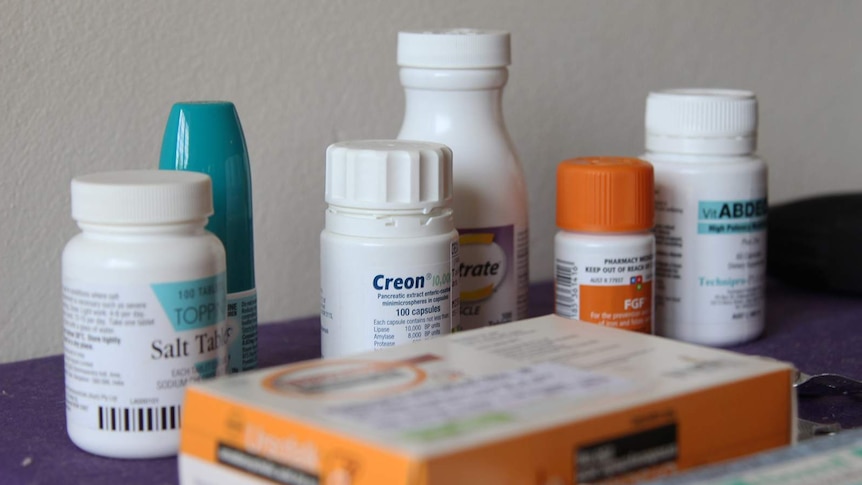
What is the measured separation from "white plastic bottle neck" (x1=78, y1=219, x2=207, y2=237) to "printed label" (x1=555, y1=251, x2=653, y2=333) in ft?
0.81

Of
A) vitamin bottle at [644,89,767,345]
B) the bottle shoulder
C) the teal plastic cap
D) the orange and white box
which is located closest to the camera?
the orange and white box

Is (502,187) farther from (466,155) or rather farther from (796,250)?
(796,250)

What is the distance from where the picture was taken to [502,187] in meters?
0.68

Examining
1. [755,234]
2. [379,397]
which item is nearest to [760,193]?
[755,234]

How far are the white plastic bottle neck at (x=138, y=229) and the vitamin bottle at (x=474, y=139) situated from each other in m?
0.21

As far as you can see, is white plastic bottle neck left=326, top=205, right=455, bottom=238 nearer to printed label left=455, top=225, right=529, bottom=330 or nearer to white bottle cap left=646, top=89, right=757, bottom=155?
printed label left=455, top=225, right=529, bottom=330

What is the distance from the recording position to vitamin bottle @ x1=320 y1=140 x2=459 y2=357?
571 mm

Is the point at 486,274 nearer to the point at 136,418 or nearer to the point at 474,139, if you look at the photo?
the point at 474,139

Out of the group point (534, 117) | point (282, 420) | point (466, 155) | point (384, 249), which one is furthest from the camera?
point (534, 117)

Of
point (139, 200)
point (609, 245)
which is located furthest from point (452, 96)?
point (139, 200)

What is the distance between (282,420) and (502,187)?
309mm

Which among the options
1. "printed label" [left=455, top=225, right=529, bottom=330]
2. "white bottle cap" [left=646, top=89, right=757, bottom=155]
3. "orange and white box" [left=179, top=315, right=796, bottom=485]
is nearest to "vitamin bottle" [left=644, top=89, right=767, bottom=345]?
"white bottle cap" [left=646, top=89, right=757, bottom=155]

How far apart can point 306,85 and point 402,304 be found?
0.25 m

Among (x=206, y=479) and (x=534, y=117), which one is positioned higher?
(x=534, y=117)
